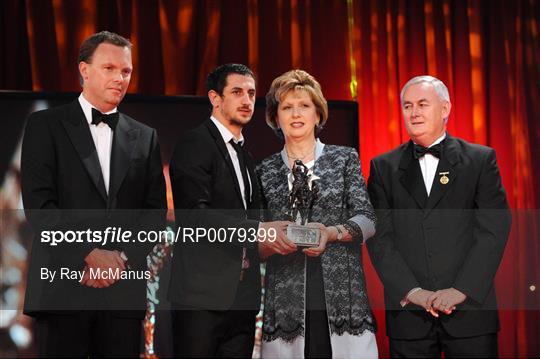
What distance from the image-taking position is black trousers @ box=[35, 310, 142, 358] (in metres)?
2.71

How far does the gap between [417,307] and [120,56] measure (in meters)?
1.67

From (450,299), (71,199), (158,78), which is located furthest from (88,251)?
(158,78)

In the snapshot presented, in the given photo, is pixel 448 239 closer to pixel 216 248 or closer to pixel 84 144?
pixel 216 248

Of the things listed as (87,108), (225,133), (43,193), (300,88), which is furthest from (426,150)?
(43,193)

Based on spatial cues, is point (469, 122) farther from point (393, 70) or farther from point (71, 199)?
point (71, 199)

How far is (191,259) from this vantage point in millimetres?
3082

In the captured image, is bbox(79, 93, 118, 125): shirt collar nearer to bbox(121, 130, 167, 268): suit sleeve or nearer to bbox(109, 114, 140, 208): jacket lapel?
bbox(109, 114, 140, 208): jacket lapel

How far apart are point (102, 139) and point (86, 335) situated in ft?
2.58

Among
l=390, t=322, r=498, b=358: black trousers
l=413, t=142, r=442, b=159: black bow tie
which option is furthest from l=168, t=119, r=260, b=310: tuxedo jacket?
l=413, t=142, r=442, b=159: black bow tie

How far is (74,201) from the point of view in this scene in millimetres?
2811

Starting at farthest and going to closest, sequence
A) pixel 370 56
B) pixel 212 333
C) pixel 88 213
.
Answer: pixel 370 56 → pixel 212 333 → pixel 88 213

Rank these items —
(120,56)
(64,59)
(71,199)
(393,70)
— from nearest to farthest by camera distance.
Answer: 1. (71,199)
2. (120,56)
3. (64,59)
4. (393,70)

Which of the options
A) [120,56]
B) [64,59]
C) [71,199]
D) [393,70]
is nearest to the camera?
[71,199]

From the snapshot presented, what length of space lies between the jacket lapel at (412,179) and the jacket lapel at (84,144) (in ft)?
4.42
